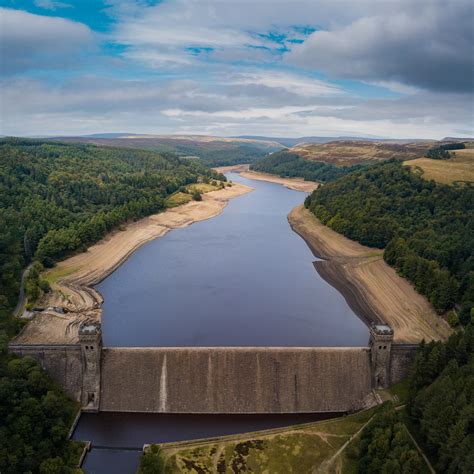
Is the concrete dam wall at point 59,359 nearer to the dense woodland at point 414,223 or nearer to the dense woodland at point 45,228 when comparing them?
the dense woodland at point 45,228

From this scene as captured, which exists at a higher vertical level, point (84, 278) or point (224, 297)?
point (84, 278)

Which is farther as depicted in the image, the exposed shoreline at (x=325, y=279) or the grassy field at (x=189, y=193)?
the grassy field at (x=189, y=193)

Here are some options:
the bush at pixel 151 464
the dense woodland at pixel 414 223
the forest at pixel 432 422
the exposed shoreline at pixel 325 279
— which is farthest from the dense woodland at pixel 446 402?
the bush at pixel 151 464

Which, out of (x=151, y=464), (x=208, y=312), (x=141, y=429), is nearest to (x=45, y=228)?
(x=208, y=312)

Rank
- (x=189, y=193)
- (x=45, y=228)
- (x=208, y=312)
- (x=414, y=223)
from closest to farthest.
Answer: (x=208, y=312) < (x=45, y=228) < (x=414, y=223) < (x=189, y=193)

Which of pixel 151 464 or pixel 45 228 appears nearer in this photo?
pixel 151 464

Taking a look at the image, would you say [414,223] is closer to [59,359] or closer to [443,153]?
[443,153]
